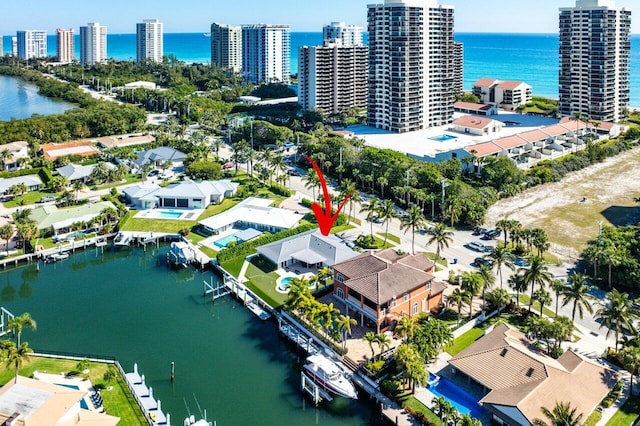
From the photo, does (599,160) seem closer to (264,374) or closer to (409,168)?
(409,168)

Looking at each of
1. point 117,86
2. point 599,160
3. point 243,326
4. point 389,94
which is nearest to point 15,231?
point 243,326

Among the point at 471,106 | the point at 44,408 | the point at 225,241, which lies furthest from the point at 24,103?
the point at 44,408

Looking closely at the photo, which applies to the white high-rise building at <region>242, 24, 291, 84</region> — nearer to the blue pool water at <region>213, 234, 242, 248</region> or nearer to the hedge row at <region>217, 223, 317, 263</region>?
the blue pool water at <region>213, 234, 242, 248</region>

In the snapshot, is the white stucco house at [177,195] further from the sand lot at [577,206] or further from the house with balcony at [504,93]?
the house with balcony at [504,93]

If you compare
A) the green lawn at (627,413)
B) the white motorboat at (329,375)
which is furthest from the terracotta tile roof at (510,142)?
the white motorboat at (329,375)

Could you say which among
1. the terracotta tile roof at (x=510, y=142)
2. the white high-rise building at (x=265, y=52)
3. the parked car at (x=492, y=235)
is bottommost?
the parked car at (x=492, y=235)

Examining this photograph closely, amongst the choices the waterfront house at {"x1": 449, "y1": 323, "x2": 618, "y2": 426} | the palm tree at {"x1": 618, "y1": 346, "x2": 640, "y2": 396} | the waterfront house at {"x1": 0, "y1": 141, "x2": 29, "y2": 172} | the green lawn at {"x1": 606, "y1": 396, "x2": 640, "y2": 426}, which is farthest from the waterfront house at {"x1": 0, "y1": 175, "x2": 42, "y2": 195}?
the green lawn at {"x1": 606, "y1": 396, "x2": 640, "y2": 426}
